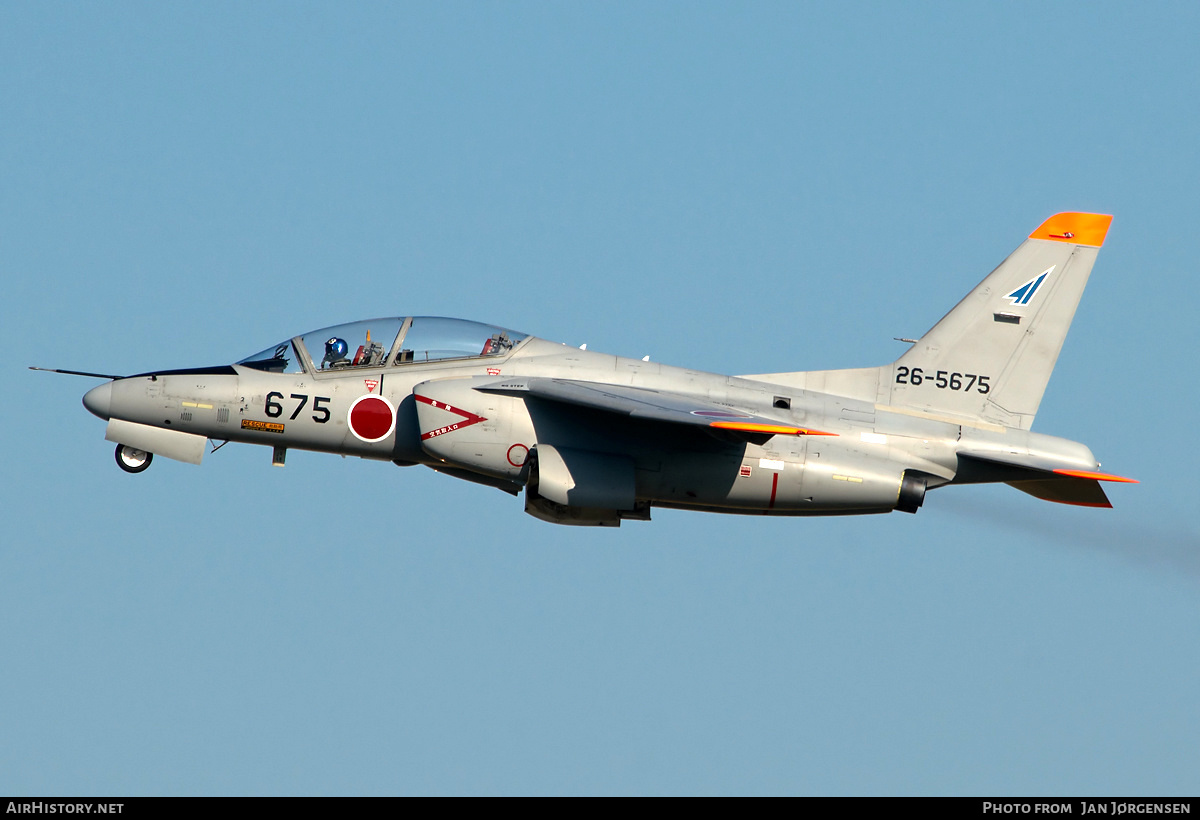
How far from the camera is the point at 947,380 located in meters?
21.6

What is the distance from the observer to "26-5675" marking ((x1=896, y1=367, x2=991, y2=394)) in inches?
851

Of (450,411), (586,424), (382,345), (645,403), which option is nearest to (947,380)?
(645,403)

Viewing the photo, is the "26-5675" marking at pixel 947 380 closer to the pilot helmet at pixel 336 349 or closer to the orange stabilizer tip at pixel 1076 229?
the orange stabilizer tip at pixel 1076 229

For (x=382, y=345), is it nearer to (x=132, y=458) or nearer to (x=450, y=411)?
(x=450, y=411)

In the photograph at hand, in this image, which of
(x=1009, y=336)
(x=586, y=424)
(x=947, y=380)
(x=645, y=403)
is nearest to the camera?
(x=645, y=403)

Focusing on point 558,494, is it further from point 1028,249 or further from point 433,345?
point 1028,249

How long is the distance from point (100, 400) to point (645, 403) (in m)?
7.78

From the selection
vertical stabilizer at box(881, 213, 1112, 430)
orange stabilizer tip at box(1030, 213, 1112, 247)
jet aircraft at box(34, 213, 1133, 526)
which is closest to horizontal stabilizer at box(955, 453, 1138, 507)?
jet aircraft at box(34, 213, 1133, 526)

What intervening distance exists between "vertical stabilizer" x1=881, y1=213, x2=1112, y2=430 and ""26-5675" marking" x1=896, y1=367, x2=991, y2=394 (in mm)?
15

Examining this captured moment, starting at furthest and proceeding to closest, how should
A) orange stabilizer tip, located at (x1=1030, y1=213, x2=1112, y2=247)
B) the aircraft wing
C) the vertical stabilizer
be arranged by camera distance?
orange stabilizer tip, located at (x1=1030, y1=213, x2=1112, y2=247) < the vertical stabilizer < the aircraft wing

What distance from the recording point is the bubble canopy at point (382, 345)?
67.5 feet

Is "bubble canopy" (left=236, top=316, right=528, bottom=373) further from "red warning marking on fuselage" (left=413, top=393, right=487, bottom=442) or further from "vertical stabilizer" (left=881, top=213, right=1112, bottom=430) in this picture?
"vertical stabilizer" (left=881, top=213, right=1112, bottom=430)

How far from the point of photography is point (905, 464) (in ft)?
68.3
